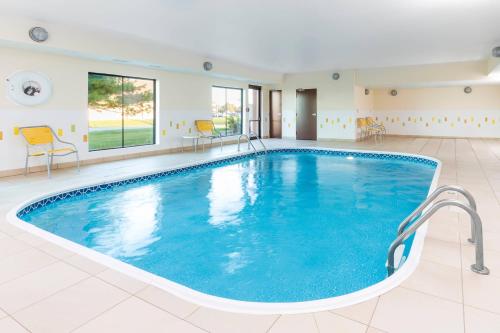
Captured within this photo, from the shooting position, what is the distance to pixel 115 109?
73.2 ft

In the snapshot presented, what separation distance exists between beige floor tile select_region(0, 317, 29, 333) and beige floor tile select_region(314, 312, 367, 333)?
1.36m

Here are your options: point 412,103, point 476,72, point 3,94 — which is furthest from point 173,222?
point 412,103

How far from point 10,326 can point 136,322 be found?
0.59 m

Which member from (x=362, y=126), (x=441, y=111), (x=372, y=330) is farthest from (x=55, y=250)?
(x=441, y=111)

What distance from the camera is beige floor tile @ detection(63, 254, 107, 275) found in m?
2.21

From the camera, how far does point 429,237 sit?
8.92 ft

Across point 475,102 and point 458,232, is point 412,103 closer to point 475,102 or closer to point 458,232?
point 475,102

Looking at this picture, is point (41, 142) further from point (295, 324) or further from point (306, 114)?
point (306, 114)

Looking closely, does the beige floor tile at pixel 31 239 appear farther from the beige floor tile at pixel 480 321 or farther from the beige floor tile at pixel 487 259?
the beige floor tile at pixel 487 259

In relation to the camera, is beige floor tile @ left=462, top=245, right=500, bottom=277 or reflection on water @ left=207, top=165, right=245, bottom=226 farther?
reflection on water @ left=207, top=165, right=245, bottom=226

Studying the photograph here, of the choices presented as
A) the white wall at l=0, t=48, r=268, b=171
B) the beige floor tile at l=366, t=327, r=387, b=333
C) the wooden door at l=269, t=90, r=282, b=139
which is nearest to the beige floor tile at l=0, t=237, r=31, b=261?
the beige floor tile at l=366, t=327, r=387, b=333

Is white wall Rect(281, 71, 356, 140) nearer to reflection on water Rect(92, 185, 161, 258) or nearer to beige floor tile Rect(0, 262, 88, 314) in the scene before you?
reflection on water Rect(92, 185, 161, 258)

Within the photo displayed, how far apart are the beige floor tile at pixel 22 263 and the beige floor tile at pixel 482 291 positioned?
2.58 meters

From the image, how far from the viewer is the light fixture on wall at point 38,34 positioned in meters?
4.85
